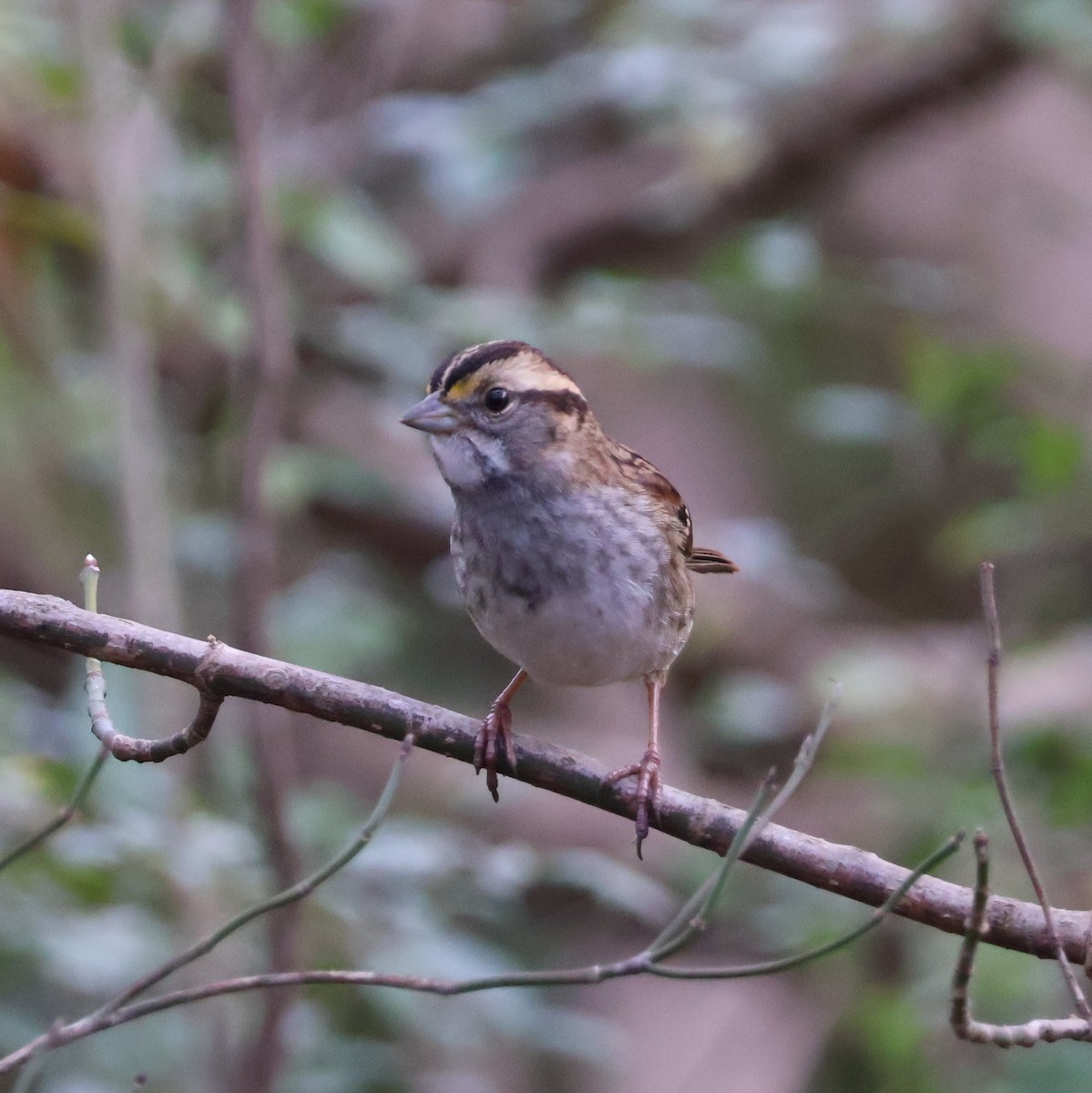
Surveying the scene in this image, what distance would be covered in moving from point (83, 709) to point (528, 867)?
4.48 feet

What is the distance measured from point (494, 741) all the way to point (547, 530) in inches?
25.0

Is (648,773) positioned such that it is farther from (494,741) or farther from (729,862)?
(729,862)

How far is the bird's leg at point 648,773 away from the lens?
2.56 meters

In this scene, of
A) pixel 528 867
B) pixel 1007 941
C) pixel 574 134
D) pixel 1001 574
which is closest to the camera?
pixel 1007 941

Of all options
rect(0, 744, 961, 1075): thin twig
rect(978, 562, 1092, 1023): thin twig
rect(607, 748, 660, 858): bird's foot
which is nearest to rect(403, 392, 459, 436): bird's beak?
rect(607, 748, 660, 858): bird's foot

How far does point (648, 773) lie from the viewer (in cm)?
288

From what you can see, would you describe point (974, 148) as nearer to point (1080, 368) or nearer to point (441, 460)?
point (1080, 368)

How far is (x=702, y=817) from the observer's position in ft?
8.05

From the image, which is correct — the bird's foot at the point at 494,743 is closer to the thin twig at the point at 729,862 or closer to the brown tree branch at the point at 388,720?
the brown tree branch at the point at 388,720

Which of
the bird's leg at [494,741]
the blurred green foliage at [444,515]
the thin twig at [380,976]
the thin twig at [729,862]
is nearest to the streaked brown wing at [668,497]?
the bird's leg at [494,741]

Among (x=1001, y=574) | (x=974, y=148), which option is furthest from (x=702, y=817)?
(x=974, y=148)

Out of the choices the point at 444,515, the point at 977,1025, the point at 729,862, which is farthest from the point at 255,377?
the point at 977,1025

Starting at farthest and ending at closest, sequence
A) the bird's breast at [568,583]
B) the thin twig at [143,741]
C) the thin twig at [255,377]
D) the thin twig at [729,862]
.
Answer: the thin twig at [255,377]
the bird's breast at [568,583]
the thin twig at [143,741]
the thin twig at [729,862]

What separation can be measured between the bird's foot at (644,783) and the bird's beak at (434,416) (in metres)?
0.85
